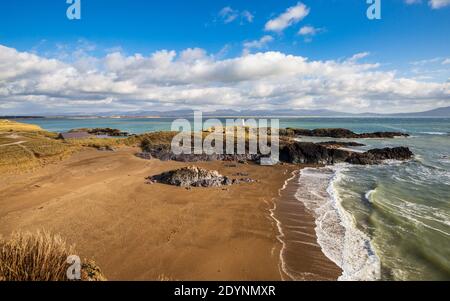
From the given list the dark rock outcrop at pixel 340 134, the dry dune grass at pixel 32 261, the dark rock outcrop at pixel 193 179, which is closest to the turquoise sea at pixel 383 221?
the dark rock outcrop at pixel 193 179

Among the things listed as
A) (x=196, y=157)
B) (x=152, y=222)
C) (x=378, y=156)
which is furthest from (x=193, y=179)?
(x=378, y=156)

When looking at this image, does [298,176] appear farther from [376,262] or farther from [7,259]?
[7,259]

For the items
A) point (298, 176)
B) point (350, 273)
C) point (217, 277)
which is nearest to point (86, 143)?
point (298, 176)

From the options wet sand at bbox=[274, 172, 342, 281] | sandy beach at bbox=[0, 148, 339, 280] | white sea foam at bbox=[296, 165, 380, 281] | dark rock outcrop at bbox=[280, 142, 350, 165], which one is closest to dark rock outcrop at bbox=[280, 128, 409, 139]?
dark rock outcrop at bbox=[280, 142, 350, 165]

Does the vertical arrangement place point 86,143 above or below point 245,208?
above

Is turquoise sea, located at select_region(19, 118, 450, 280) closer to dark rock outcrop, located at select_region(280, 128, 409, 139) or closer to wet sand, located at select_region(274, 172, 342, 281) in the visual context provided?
wet sand, located at select_region(274, 172, 342, 281)

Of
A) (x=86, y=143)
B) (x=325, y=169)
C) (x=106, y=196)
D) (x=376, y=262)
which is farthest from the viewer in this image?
(x=86, y=143)
